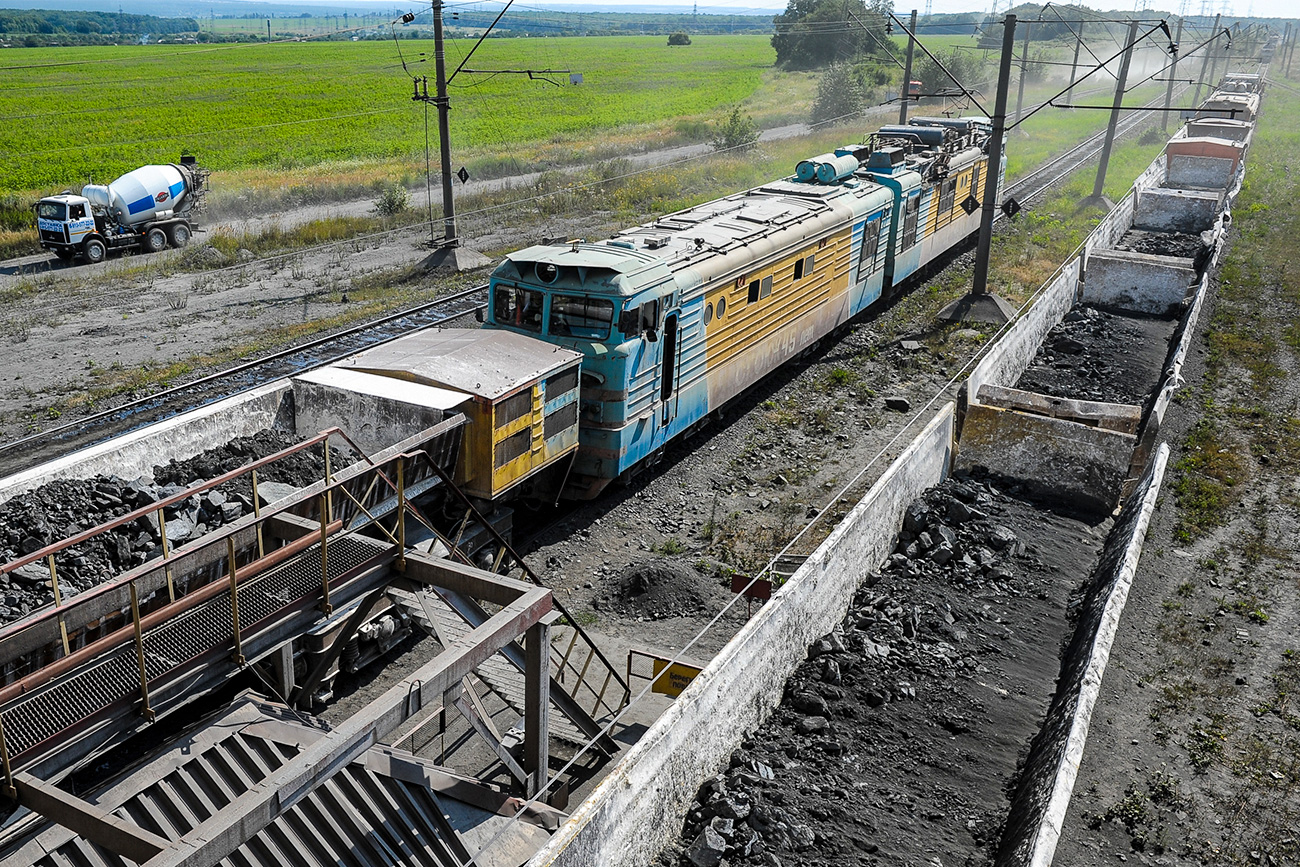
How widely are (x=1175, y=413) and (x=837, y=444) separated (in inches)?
251

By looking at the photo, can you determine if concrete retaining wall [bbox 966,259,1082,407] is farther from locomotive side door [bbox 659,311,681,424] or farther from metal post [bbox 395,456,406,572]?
metal post [bbox 395,456,406,572]

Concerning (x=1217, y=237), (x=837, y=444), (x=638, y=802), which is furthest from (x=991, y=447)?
(x=1217, y=237)

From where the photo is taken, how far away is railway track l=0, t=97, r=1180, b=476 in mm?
15531

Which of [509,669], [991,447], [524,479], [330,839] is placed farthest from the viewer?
[991,447]

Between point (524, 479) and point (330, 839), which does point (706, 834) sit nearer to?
point (330, 839)

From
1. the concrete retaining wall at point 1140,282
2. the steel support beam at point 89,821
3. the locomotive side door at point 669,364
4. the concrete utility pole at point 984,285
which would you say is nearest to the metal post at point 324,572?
the steel support beam at point 89,821

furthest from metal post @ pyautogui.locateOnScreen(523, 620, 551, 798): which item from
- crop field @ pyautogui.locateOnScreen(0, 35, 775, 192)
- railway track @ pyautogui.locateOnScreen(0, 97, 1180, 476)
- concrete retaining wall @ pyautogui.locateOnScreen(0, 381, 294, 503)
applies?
crop field @ pyautogui.locateOnScreen(0, 35, 775, 192)

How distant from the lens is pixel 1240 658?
11234 mm

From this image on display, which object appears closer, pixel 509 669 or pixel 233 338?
pixel 509 669

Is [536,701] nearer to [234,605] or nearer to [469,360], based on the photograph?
[234,605]

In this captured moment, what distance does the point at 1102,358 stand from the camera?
69.4 feet

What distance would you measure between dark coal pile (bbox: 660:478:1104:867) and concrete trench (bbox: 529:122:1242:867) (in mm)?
22

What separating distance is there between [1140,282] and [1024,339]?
703 cm

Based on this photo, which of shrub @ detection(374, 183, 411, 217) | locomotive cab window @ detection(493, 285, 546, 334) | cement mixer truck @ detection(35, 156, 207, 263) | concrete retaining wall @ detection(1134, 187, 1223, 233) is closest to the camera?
locomotive cab window @ detection(493, 285, 546, 334)
